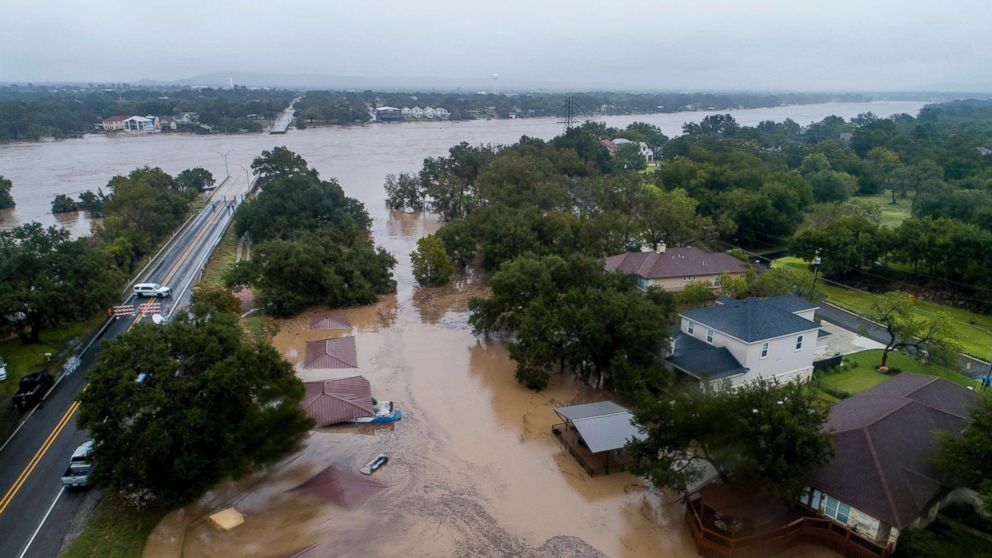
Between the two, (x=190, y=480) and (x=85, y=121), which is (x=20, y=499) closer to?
(x=190, y=480)

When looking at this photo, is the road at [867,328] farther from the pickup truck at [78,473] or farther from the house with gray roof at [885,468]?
the pickup truck at [78,473]

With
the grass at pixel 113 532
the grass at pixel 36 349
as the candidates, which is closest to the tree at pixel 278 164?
the grass at pixel 36 349

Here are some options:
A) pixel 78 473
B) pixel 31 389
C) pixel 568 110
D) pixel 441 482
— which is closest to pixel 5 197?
pixel 31 389

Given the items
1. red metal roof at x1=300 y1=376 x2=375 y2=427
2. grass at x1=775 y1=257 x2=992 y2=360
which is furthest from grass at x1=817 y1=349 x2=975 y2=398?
red metal roof at x1=300 y1=376 x2=375 y2=427

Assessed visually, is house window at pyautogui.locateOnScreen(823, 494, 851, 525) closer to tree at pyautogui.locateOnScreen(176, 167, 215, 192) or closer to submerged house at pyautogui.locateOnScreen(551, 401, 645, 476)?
submerged house at pyautogui.locateOnScreen(551, 401, 645, 476)

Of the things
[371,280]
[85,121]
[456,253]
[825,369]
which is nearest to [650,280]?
[825,369]

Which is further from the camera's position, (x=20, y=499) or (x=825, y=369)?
(x=825, y=369)
